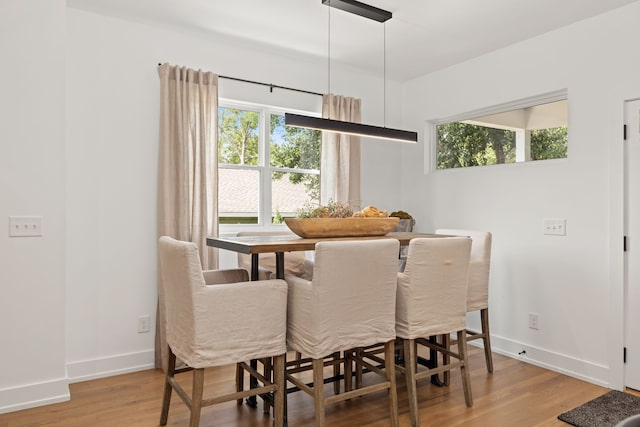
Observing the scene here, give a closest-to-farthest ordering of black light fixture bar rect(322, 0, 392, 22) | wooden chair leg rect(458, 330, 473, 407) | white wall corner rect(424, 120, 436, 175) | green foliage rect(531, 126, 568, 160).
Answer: wooden chair leg rect(458, 330, 473, 407) → black light fixture bar rect(322, 0, 392, 22) → green foliage rect(531, 126, 568, 160) → white wall corner rect(424, 120, 436, 175)

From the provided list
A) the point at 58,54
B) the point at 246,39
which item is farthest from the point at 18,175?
the point at 246,39

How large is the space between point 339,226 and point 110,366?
2.07m

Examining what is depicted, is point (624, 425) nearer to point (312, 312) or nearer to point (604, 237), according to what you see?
point (312, 312)

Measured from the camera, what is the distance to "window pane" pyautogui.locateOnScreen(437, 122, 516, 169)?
12.7ft

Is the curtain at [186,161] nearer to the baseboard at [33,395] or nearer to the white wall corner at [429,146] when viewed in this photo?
the baseboard at [33,395]

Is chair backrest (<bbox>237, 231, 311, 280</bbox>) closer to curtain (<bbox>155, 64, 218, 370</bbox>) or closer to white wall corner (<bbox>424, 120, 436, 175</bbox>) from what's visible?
curtain (<bbox>155, 64, 218, 370</bbox>)

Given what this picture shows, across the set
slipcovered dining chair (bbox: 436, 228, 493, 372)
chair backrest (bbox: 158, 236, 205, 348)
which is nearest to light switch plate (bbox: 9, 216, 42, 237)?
chair backrest (bbox: 158, 236, 205, 348)

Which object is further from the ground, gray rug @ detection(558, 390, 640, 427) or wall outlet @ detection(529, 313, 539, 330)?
wall outlet @ detection(529, 313, 539, 330)

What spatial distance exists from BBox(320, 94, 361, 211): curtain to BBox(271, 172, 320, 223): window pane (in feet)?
0.39

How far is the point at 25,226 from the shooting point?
8.68ft

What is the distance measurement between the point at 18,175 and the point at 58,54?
31.1 inches

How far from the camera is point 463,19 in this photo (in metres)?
3.23

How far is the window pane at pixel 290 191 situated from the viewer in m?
4.06

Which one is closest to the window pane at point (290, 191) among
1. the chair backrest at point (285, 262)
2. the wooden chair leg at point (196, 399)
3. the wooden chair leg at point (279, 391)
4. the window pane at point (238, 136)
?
the window pane at point (238, 136)
